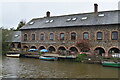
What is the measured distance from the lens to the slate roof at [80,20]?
100.0 feet

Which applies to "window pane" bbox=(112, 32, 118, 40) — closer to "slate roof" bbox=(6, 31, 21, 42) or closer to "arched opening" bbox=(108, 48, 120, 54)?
"arched opening" bbox=(108, 48, 120, 54)

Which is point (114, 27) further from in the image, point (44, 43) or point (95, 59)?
point (44, 43)

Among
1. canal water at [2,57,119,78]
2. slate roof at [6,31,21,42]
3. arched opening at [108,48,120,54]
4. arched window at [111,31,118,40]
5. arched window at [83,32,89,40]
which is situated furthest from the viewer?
slate roof at [6,31,21,42]

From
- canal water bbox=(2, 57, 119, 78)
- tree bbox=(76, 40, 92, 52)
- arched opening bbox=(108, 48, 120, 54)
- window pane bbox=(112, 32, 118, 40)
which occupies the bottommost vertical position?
canal water bbox=(2, 57, 119, 78)

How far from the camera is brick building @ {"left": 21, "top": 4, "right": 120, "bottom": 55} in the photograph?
2936 cm

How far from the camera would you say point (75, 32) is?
107 ft

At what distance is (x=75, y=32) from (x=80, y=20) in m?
2.58

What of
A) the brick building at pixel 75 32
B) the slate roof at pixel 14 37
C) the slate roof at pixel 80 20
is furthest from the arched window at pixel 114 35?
the slate roof at pixel 14 37

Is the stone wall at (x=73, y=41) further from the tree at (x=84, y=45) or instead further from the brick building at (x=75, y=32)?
the tree at (x=84, y=45)

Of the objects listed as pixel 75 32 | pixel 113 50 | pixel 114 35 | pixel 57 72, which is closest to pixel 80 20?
pixel 75 32

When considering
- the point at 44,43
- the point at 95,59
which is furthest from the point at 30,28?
the point at 95,59

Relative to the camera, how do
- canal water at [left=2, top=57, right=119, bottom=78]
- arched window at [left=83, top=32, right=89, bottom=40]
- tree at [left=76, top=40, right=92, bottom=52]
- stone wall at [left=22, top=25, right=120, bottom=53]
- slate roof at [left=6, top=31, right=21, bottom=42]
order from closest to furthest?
canal water at [left=2, top=57, right=119, bottom=78], stone wall at [left=22, top=25, right=120, bottom=53], tree at [left=76, top=40, right=92, bottom=52], arched window at [left=83, top=32, right=89, bottom=40], slate roof at [left=6, top=31, right=21, bottom=42]

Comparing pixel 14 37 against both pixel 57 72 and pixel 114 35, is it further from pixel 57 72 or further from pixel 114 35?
pixel 57 72

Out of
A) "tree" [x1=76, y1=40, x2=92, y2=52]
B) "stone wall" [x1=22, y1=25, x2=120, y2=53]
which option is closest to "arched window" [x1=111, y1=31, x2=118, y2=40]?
"stone wall" [x1=22, y1=25, x2=120, y2=53]
